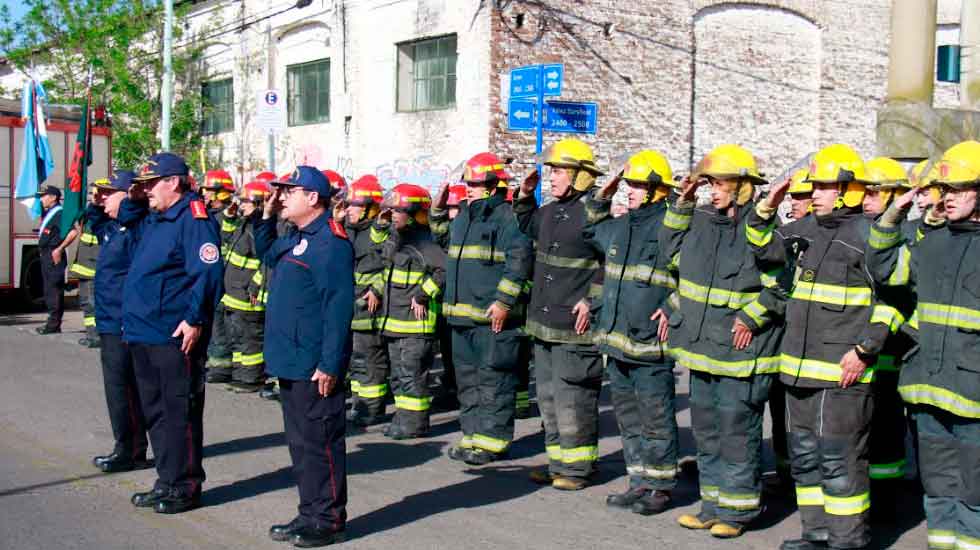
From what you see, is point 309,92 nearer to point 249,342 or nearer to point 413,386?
point 249,342

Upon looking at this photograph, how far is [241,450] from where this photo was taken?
862 cm

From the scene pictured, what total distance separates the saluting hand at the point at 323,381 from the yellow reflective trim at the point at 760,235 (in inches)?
96.9

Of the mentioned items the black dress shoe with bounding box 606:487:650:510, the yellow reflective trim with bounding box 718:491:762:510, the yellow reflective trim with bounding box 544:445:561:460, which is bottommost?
the black dress shoe with bounding box 606:487:650:510

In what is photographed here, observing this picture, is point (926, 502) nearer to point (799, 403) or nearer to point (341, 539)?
point (799, 403)

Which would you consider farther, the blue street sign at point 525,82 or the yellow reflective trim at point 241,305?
the blue street sign at point 525,82

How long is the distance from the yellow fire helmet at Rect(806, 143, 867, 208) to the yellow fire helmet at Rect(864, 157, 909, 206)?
2.34ft

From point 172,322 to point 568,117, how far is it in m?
8.49

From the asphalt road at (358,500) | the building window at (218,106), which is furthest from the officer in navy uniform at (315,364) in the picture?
the building window at (218,106)

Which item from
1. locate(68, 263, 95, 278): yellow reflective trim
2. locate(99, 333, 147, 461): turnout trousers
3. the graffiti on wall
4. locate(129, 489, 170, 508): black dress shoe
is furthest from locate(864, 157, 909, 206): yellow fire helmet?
the graffiti on wall

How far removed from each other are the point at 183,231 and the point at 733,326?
11.3ft

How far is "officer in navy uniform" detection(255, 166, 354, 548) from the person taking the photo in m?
6.07

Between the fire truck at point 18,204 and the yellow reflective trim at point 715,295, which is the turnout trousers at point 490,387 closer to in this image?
the yellow reflective trim at point 715,295

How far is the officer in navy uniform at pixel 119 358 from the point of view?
7730 mm

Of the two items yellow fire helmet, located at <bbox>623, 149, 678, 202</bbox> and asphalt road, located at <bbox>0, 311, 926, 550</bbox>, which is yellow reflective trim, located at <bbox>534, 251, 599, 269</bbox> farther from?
asphalt road, located at <bbox>0, 311, 926, 550</bbox>
